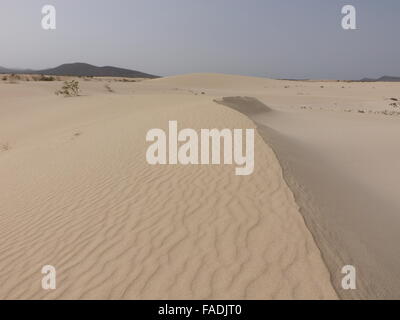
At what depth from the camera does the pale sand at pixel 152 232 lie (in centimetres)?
358

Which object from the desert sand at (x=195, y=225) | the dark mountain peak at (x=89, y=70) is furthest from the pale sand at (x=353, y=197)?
the dark mountain peak at (x=89, y=70)

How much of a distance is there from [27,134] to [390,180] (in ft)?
47.1

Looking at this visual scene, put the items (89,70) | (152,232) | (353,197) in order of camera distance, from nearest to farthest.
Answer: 1. (152,232)
2. (353,197)
3. (89,70)

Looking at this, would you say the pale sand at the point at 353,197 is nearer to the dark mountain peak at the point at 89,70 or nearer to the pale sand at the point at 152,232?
the pale sand at the point at 152,232

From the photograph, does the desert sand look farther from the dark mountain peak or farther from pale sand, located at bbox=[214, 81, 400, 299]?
the dark mountain peak

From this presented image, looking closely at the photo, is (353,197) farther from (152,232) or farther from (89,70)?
(89,70)

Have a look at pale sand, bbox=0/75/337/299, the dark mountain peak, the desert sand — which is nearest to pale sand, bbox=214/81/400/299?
the desert sand

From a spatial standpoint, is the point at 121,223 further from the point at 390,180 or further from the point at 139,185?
the point at 390,180

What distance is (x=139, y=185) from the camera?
6.20m

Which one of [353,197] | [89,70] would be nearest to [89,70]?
[89,70]

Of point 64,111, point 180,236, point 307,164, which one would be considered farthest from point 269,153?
point 64,111

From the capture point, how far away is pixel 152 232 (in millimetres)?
4590

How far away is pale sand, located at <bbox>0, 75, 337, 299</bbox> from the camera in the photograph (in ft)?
11.7

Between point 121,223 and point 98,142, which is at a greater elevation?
point 98,142
